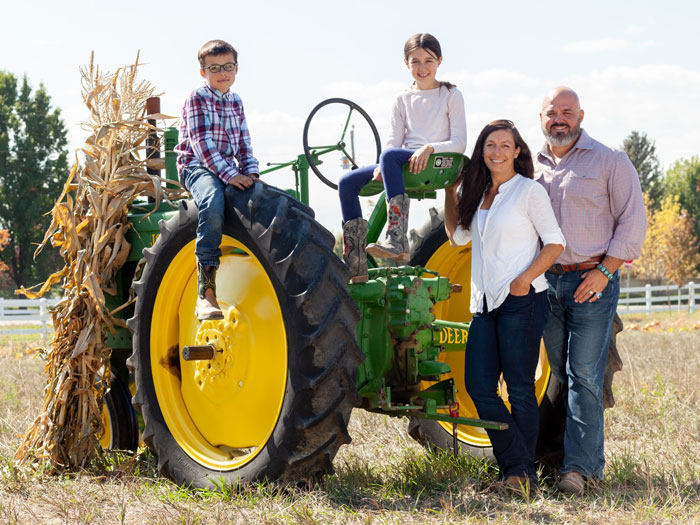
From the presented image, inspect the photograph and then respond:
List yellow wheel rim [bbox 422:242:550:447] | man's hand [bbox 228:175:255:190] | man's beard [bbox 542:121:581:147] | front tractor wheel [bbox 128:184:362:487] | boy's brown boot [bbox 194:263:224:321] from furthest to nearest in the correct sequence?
1. yellow wheel rim [bbox 422:242:550:447]
2. man's beard [bbox 542:121:581:147]
3. man's hand [bbox 228:175:255:190]
4. boy's brown boot [bbox 194:263:224:321]
5. front tractor wheel [bbox 128:184:362:487]

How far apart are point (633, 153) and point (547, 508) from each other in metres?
66.4

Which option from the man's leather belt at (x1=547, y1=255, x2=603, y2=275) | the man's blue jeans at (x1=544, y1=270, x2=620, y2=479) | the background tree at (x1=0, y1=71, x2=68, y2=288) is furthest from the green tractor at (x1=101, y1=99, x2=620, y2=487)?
the background tree at (x1=0, y1=71, x2=68, y2=288)

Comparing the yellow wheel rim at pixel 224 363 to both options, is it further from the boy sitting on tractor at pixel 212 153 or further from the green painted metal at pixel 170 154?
the green painted metal at pixel 170 154

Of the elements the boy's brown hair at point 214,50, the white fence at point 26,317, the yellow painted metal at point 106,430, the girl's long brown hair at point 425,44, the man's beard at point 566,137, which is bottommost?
the white fence at point 26,317

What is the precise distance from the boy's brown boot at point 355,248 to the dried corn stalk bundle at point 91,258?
1515 millimetres

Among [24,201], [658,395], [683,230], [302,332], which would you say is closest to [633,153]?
[683,230]

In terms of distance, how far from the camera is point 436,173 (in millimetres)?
4754

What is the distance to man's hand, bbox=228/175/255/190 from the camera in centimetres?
438

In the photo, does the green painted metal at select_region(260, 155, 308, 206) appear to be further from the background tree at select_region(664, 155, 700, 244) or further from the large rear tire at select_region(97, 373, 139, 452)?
the background tree at select_region(664, 155, 700, 244)

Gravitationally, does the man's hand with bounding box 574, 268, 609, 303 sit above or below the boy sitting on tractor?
below

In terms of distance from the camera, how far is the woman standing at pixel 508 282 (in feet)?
14.4

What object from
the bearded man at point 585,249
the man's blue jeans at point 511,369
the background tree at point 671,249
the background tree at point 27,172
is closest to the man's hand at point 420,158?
the bearded man at point 585,249

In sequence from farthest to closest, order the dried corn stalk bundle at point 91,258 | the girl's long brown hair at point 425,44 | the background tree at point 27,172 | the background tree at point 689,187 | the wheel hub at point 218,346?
the background tree at point 689,187 < the background tree at point 27,172 < the dried corn stalk bundle at point 91,258 < the girl's long brown hair at point 425,44 < the wheel hub at point 218,346

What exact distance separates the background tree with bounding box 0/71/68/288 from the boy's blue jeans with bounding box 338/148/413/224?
3408 cm
